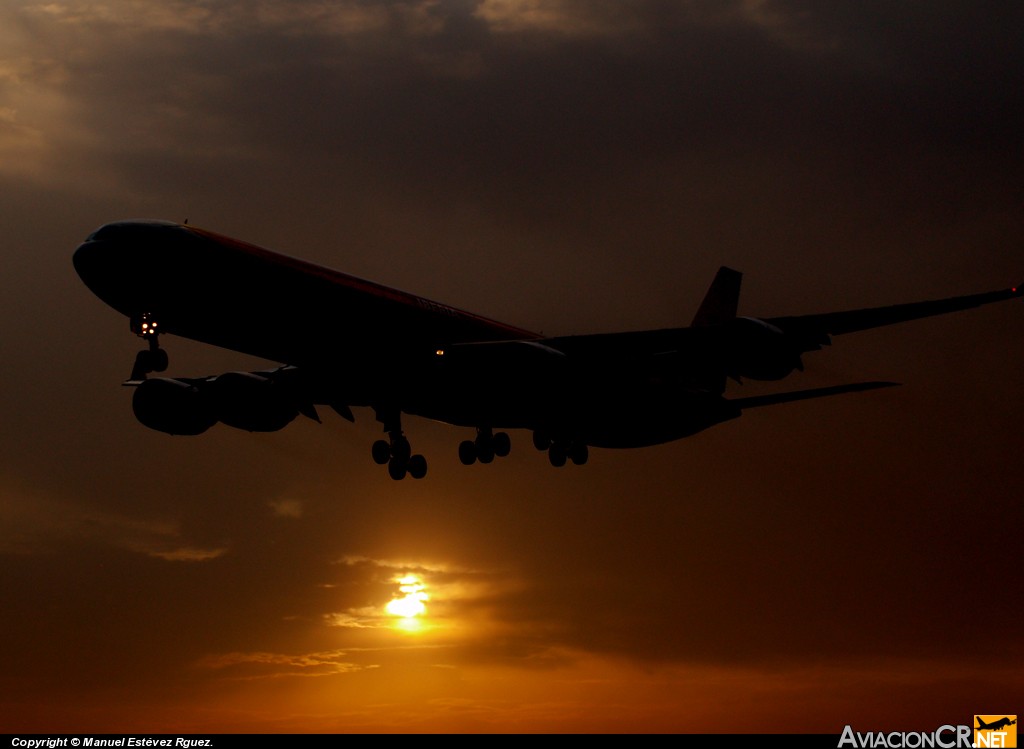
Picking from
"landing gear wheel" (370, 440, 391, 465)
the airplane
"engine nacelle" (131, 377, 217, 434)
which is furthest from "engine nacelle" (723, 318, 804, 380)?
"engine nacelle" (131, 377, 217, 434)

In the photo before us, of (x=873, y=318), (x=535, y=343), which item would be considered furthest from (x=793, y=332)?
(x=535, y=343)

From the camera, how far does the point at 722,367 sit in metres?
47.7

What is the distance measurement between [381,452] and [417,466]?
1.69m

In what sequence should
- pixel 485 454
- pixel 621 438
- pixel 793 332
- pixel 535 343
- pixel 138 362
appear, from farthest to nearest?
1. pixel 621 438
2. pixel 485 454
3. pixel 535 343
4. pixel 793 332
5. pixel 138 362

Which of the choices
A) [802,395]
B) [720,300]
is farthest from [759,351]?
[720,300]

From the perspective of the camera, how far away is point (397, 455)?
53938 millimetres

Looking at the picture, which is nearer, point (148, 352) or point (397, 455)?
point (148, 352)

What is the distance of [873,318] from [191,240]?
24.6m

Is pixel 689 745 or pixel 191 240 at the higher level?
pixel 191 240

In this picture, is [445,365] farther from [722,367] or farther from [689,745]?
[689,745]

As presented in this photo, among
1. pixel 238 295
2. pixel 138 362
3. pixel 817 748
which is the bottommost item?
pixel 817 748

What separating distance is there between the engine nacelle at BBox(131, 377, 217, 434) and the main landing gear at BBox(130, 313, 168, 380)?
6.53 m

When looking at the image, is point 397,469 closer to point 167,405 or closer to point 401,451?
point 401,451

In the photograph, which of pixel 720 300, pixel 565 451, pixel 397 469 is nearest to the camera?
pixel 397 469
